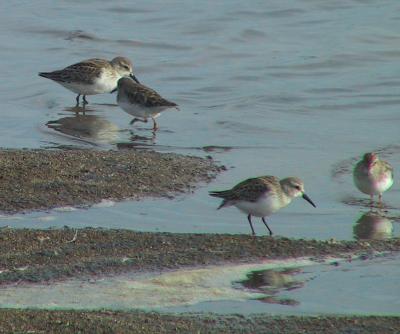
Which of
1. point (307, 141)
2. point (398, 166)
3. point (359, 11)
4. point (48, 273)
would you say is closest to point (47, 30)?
point (359, 11)

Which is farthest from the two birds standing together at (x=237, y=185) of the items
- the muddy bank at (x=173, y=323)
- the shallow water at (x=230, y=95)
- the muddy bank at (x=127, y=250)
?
the muddy bank at (x=173, y=323)

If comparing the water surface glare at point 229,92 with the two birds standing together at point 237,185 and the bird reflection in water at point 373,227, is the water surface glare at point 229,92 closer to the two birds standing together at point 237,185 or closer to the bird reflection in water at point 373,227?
the bird reflection in water at point 373,227

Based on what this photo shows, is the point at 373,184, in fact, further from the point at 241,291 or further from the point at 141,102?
the point at 141,102

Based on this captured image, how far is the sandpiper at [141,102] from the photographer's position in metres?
14.9

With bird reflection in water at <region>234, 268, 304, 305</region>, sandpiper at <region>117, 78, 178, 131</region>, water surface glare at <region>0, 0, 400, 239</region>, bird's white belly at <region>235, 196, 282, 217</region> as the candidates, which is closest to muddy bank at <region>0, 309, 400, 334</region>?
bird reflection in water at <region>234, 268, 304, 305</region>

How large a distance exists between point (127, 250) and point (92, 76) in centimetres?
778

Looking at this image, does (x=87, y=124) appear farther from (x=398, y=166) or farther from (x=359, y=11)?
(x=359, y=11)

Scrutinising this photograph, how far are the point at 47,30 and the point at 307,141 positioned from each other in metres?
9.84

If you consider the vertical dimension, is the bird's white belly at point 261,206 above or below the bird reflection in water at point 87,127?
above

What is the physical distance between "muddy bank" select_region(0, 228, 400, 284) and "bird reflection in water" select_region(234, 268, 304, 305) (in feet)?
1.04

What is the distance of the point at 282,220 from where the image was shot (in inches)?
423

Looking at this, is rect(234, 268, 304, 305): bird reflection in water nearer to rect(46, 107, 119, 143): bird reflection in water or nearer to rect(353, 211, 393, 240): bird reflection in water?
rect(353, 211, 393, 240): bird reflection in water

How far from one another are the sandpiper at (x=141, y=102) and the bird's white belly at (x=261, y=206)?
5.01 metres

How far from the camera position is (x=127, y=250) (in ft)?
29.4
